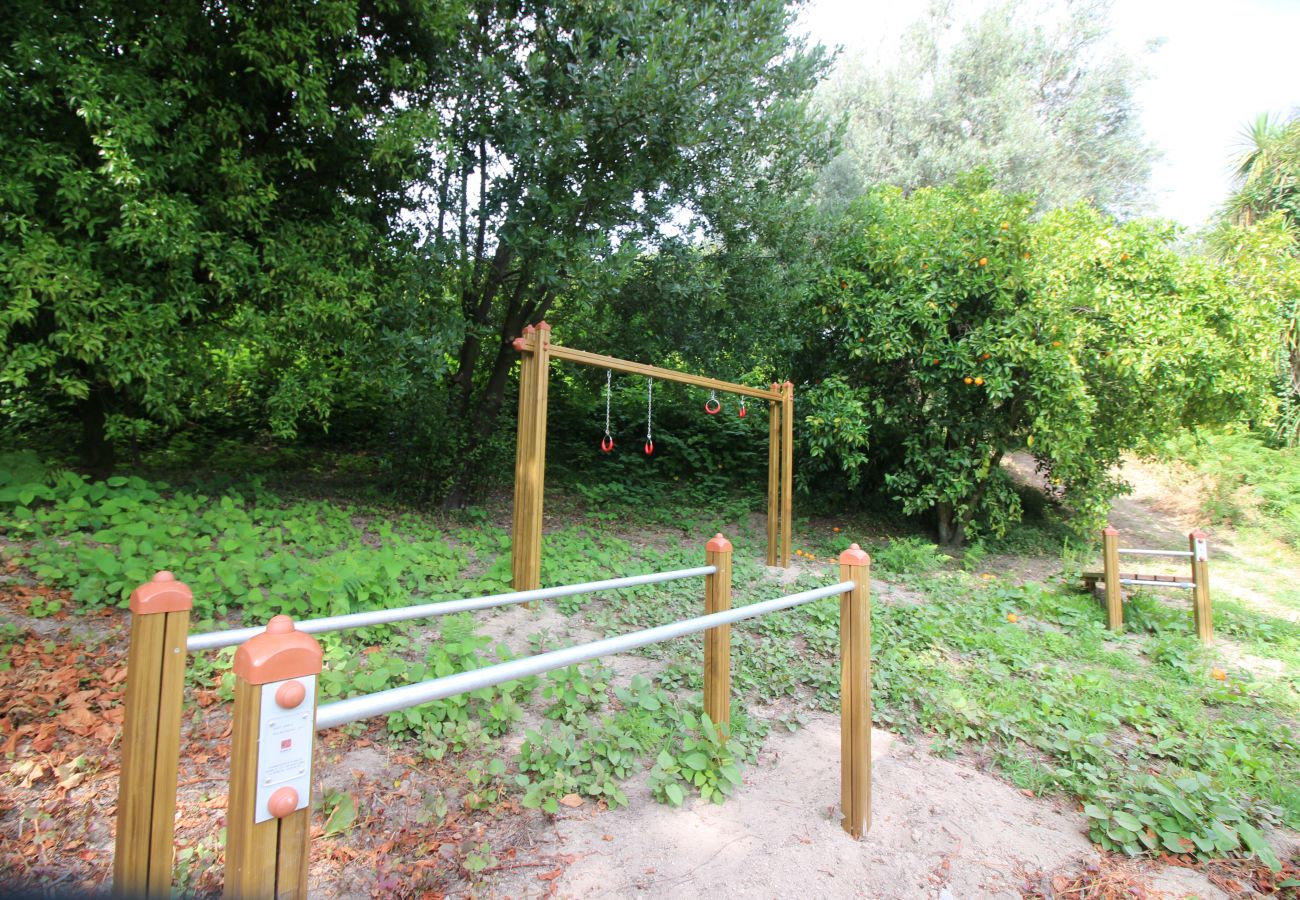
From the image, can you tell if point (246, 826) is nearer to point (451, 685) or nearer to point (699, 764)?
point (451, 685)

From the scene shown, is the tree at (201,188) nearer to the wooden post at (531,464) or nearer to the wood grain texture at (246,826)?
the wooden post at (531,464)

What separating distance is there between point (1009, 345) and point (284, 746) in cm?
723

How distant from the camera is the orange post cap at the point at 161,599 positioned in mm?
1021

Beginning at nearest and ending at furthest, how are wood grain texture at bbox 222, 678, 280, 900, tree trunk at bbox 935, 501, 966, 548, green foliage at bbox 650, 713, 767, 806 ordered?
wood grain texture at bbox 222, 678, 280, 900
green foliage at bbox 650, 713, 767, 806
tree trunk at bbox 935, 501, 966, 548

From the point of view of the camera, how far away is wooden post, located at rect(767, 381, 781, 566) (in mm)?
6344

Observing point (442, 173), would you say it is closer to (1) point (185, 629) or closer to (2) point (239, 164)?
(2) point (239, 164)

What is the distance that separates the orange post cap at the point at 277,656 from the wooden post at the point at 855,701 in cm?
Answer: 176

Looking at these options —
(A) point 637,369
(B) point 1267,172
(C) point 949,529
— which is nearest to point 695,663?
(A) point 637,369

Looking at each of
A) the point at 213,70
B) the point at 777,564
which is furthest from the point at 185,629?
the point at 777,564

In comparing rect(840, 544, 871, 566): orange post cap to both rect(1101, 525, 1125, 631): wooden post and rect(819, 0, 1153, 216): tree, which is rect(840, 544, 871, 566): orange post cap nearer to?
rect(1101, 525, 1125, 631): wooden post

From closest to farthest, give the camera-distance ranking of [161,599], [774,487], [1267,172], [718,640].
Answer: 1. [161,599]
2. [718,640]
3. [774,487]
4. [1267,172]

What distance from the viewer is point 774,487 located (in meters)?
6.46

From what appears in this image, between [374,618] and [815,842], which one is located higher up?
[374,618]

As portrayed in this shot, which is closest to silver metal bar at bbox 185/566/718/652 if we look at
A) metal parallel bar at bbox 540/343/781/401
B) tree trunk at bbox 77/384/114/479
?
metal parallel bar at bbox 540/343/781/401
